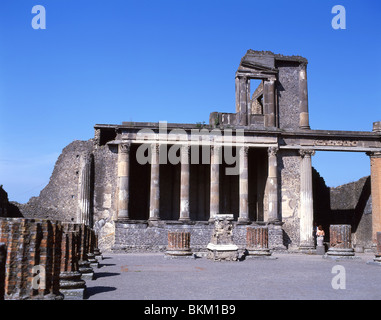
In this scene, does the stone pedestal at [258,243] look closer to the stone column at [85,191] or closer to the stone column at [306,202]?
the stone column at [306,202]

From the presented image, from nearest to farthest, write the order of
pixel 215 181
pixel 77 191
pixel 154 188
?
1. pixel 154 188
2. pixel 215 181
3. pixel 77 191

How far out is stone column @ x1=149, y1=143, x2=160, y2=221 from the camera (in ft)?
70.8

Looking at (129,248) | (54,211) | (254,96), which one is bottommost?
(129,248)

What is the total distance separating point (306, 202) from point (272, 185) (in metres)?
1.90

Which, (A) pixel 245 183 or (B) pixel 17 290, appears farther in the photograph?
(A) pixel 245 183

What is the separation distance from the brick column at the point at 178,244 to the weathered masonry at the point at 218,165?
5.95 metres

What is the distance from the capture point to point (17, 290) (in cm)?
488

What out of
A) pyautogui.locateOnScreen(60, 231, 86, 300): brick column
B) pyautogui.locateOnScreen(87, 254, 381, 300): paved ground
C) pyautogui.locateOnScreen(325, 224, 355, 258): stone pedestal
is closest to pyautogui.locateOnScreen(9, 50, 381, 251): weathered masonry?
pyautogui.locateOnScreen(325, 224, 355, 258): stone pedestal

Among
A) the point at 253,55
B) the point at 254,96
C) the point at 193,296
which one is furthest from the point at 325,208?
the point at 193,296

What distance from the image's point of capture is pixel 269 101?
23.8m

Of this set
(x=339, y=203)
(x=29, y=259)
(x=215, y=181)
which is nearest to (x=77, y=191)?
(x=215, y=181)

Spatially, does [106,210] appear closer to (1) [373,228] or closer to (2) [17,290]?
(1) [373,228]

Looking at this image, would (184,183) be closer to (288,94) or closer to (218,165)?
(218,165)

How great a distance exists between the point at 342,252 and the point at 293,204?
7941 millimetres
